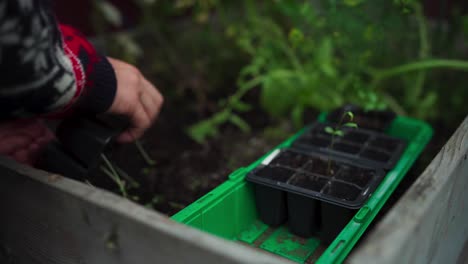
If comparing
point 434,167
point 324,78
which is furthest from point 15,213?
point 324,78

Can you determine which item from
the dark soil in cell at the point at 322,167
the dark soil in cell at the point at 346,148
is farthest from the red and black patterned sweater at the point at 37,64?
the dark soil in cell at the point at 346,148

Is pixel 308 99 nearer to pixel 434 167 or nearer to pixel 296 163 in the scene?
pixel 296 163

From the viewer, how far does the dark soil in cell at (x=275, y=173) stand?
1.15 m

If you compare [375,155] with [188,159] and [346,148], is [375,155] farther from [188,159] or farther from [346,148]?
[188,159]

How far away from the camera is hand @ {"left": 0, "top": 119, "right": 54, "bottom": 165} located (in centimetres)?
112

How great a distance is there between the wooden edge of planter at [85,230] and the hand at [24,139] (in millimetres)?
200

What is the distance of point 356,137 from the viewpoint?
1377 mm

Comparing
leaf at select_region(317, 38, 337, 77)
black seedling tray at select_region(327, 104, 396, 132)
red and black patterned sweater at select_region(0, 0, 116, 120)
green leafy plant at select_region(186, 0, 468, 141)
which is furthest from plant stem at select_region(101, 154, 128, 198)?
leaf at select_region(317, 38, 337, 77)

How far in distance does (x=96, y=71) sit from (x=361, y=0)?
3.10 ft

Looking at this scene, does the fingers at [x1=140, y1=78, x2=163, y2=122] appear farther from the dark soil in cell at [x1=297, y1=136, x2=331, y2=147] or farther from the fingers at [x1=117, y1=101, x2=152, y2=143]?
the dark soil in cell at [x1=297, y1=136, x2=331, y2=147]

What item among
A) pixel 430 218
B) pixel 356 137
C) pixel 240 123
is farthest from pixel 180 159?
pixel 430 218

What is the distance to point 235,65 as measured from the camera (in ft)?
7.88

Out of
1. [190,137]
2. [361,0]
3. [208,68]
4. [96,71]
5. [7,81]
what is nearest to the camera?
[7,81]

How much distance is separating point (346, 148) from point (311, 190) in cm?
30
